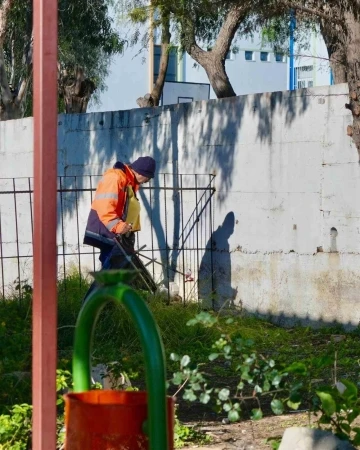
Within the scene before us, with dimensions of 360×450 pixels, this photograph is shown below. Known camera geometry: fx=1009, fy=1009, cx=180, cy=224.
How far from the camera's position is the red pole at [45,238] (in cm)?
284

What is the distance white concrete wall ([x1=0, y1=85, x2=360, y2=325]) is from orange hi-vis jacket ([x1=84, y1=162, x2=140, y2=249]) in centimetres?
155

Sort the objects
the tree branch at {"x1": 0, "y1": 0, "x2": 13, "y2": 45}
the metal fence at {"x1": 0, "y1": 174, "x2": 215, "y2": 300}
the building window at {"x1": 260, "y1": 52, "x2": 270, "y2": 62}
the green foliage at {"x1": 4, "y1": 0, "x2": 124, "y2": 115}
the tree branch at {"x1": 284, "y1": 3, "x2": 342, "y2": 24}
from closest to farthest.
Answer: the tree branch at {"x1": 284, "y1": 3, "x2": 342, "y2": 24}
the metal fence at {"x1": 0, "y1": 174, "x2": 215, "y2": 300}
the tree branch at {"x1": 0, "y1": 0, "x2": 13, "y2": 45}
the green foliage at {"x1": 4, "y1": 0, "x2": 124, "y2": 115}
the building window at {"x1": 260, "y1": 52, "x2": 270, "y2": 62}

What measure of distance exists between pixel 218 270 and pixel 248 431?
17.9 ft

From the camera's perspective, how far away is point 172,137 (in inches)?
462

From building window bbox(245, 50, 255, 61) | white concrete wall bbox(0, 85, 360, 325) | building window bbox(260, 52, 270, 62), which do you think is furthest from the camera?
building window bbox(260, 52, 270, 62)

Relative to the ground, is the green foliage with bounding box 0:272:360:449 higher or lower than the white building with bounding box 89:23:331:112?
lower

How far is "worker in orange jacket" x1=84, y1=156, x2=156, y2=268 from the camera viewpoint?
9.32 m

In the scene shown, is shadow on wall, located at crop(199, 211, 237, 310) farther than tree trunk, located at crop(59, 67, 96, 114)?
No

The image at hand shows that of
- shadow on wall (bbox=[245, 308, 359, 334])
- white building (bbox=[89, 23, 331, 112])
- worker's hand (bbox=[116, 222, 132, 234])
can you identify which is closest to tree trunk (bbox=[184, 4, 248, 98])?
shadow on wall (bbox=[245, 308, 359, 334])

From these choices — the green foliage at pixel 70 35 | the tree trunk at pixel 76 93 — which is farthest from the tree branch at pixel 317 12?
the green foliage at pixel 70 35

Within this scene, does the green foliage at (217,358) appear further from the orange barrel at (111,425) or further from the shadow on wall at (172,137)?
the shadow on wall at (172,137)

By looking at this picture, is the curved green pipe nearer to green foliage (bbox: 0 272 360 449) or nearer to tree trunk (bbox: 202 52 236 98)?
green foliage (bbox: 0 272 360 449)

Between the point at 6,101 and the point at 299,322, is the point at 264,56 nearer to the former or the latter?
the point at 6,101

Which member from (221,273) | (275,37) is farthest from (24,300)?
(275,37)
